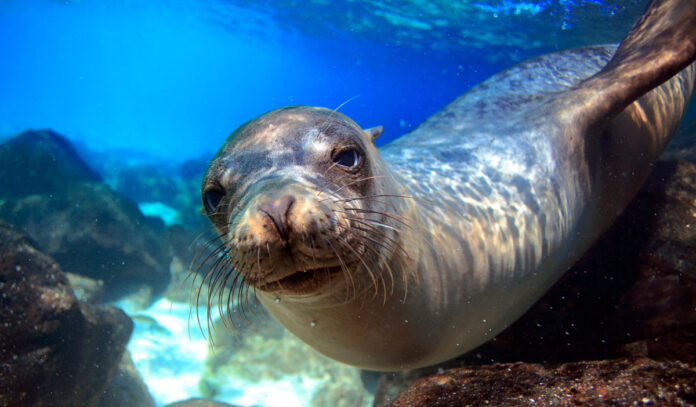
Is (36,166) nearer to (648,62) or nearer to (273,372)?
(273,372)

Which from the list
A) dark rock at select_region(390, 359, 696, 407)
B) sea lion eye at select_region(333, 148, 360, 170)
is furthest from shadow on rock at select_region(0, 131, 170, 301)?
dark rock at select_region(390, 359, 696, 407)

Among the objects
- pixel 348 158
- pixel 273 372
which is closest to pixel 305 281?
pixel 348 158

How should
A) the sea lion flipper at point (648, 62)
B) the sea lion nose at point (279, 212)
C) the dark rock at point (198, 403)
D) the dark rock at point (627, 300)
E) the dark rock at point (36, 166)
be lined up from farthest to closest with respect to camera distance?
the dark rock at point (36, 166) < the dark rock at point (198, 403) < the dark rock at point (627, 300) < the sea lion flipper at point (648, 62) < the sea lion nose at point (279, 212)

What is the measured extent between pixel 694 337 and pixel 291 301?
7.74 feet

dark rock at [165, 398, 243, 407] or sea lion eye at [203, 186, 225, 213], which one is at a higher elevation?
sea lion eye at [203, 186, 225, 213]

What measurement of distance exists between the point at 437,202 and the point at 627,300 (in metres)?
1.50

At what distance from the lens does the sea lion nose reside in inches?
48.1

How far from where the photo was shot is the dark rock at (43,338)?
3699mm

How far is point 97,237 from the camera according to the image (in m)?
7.85

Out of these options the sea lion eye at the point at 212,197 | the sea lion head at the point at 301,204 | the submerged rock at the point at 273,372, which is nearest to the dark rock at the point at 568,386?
the sea lion head at the point at 301,204

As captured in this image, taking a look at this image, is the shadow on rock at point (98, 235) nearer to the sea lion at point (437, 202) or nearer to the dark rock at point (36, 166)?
the dark rock at point (36, 166)

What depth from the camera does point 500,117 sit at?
124 inches

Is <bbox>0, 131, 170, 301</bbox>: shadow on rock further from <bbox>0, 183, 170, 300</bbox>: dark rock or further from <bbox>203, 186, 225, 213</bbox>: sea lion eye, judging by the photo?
<bbox>203, 186, 225, 213</bbox>: sea lion eye

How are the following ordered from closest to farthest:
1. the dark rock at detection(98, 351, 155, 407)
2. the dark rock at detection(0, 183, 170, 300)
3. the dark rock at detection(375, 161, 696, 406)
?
1. the dark rock at detection(375, 161, 696, 406)
2. the dark rock at detection(98, 351, 155, 407)
3. the dark rock at detection(0, 183, 170, 300)
